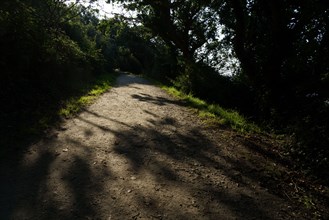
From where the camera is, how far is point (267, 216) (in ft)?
13.6

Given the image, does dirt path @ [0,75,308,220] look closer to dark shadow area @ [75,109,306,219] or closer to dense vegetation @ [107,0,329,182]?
dark shadow area @ [75,109,306,219]

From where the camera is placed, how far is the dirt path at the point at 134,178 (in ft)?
13.0

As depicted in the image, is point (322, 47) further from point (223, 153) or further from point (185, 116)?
point (223, 153)

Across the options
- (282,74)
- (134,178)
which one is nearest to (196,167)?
(134,178)

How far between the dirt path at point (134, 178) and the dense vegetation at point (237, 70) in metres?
1.36

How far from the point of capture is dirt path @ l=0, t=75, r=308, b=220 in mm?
3955

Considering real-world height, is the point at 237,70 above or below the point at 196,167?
above

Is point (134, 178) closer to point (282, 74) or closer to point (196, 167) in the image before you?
point (196, 167)

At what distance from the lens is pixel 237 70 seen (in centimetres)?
1861

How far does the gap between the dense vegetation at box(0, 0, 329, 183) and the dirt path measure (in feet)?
4.47

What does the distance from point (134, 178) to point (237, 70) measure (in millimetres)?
15077

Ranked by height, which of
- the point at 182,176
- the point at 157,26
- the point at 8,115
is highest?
the point at 157,26

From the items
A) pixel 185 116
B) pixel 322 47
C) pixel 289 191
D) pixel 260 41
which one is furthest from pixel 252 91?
pixel 289 191

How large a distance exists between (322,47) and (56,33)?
1064 cm
